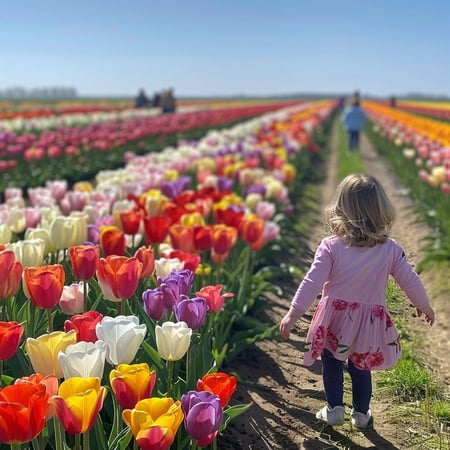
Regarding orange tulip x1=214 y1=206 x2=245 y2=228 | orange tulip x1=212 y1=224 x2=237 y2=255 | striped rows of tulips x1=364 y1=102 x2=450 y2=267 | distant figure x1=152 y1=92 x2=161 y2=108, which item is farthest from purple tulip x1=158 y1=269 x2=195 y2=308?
distant figure x1=152 y1=92 x2=161 y2=108

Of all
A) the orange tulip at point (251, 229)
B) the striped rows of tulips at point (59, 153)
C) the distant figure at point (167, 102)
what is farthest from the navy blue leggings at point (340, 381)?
the distant figure at point (167, 102)

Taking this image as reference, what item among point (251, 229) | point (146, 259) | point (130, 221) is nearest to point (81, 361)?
point (146, 259)

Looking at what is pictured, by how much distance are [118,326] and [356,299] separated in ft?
3.89

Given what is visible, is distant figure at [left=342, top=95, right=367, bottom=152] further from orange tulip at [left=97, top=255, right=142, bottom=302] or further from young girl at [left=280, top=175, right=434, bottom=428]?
orange tulip at [left=97, top=255, right=142, bottom=302]

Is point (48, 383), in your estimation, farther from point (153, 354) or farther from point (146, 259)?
point (146, 259)

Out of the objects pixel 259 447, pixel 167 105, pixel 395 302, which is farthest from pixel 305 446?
pixel 167 105

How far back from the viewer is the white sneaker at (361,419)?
10.3ft

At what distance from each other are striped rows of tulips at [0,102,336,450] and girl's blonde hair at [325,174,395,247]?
586 mm

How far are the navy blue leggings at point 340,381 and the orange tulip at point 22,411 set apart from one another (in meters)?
1.63

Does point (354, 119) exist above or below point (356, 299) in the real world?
below

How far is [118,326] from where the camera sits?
6.80 ft

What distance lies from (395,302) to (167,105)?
87.1 ft

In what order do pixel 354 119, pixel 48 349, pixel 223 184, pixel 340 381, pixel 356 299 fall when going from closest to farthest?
pixel 48 349
pixel 356 299
pixel 340 381
pixel 223 184
pixel 354 119

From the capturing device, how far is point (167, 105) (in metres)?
28.6
